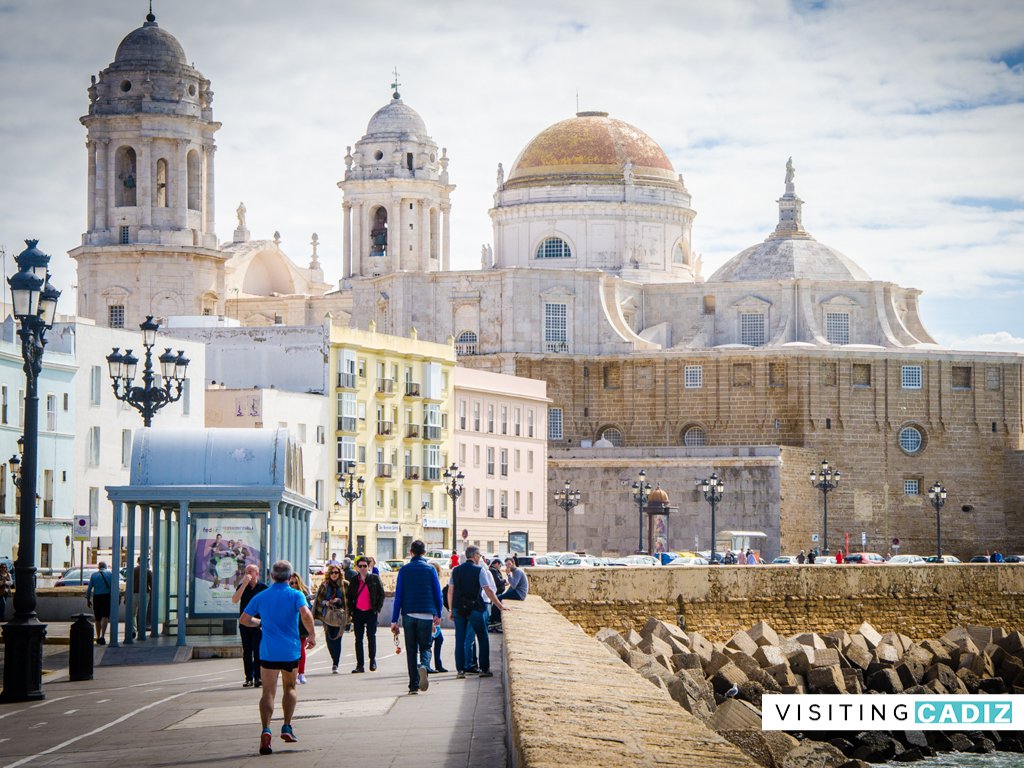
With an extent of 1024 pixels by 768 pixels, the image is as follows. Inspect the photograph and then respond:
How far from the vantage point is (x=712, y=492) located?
60.2 metres

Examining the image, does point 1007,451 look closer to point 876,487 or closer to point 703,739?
point 876,487

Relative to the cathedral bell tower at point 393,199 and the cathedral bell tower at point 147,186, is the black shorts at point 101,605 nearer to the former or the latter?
the cathedral bell tower at point 147,186

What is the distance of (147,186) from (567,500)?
21029 mm

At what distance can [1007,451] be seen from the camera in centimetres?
8262

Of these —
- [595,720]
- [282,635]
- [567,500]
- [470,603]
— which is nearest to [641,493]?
[567,500]

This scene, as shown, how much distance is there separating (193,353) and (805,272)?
37090 millimetres

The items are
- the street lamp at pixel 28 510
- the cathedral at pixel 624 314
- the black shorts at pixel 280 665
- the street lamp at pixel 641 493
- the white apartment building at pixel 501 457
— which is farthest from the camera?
the cathedral at pixel 624 314

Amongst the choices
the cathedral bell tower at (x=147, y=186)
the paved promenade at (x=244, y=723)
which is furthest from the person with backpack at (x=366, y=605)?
the cathedral bell tower at (x=147, y=186)

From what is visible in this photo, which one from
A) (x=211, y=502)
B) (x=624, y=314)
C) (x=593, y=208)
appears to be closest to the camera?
(x=211, y=502)

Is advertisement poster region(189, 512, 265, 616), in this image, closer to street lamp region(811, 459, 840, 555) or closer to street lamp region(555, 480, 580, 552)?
street lamp region(811, 459, 840, 555)

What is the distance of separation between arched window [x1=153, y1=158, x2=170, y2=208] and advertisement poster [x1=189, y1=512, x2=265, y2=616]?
55.0m

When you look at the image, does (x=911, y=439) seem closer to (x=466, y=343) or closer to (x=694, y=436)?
(x=694, y=436)

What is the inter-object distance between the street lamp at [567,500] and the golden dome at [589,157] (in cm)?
2023

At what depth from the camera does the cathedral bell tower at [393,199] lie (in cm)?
8806
